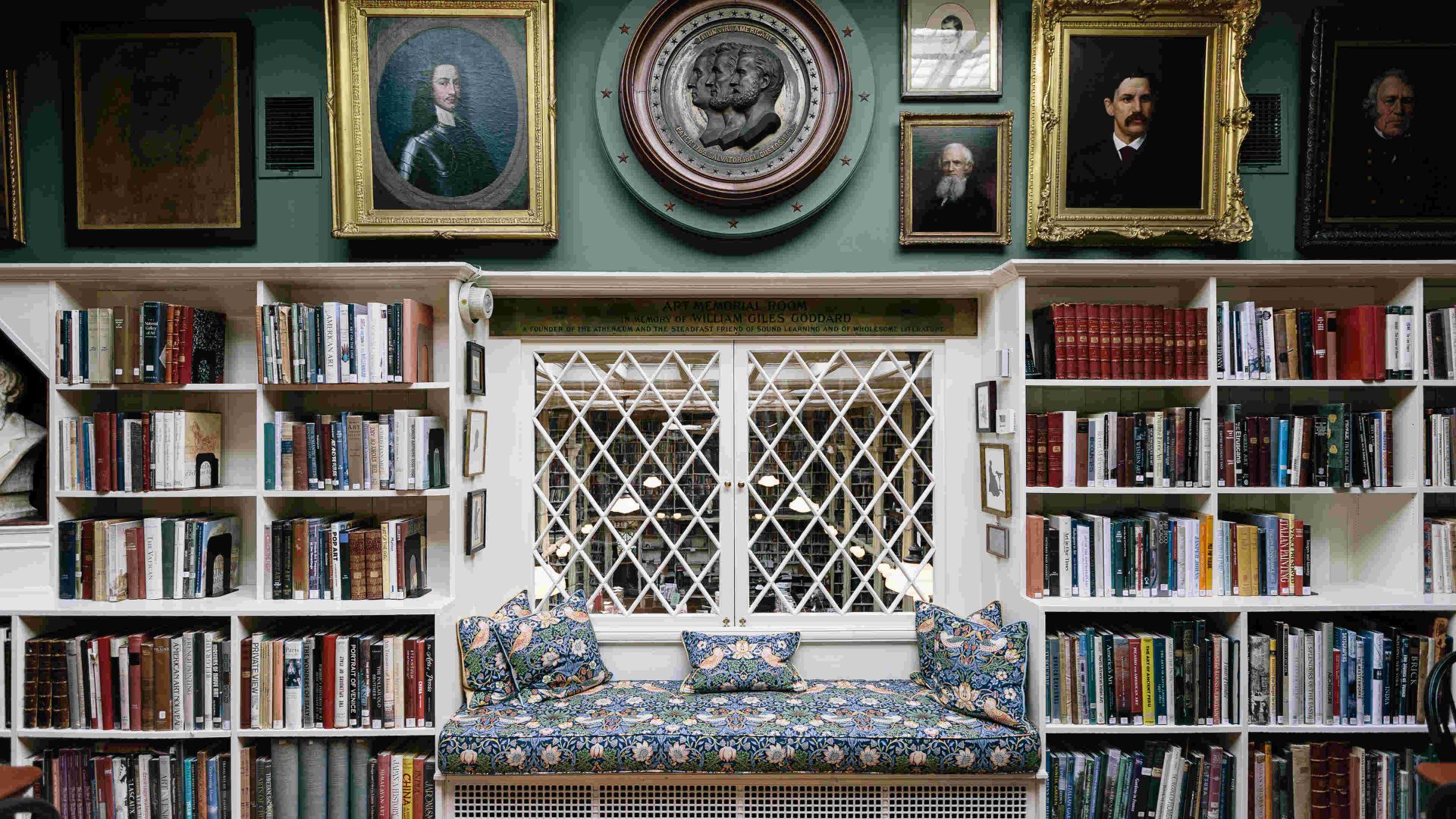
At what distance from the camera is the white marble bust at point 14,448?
3.01 m

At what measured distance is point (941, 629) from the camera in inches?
119

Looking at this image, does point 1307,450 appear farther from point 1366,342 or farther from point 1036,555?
point 1036,555

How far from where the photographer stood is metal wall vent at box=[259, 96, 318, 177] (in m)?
3.22

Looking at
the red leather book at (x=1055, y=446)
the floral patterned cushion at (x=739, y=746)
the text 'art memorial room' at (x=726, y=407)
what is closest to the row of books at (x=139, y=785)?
the text 'art memorial room' at (x=726, y=407)

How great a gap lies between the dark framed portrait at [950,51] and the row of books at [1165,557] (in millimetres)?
1862

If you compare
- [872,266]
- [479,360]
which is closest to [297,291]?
[479,360]

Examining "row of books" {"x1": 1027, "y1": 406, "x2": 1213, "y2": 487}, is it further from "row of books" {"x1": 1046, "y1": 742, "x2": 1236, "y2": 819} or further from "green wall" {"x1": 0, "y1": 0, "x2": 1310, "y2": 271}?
"row of books" {"x1": 1046, "y1": 742, "x2": 1236, "y2": 819}

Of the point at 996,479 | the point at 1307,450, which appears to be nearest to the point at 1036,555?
the point at 996,479

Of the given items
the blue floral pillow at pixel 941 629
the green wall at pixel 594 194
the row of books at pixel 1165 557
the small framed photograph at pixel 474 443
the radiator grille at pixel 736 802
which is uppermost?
the green wall at pixel 594 194

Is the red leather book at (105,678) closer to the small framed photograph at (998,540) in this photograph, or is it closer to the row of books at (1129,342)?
the small framed photograph at (998,540)

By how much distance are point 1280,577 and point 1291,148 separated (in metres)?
1.87

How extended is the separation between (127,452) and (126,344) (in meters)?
0.42

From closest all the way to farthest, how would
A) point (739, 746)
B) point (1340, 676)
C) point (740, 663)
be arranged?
point (739, 746)
point (1340, 676)
point (740, 663)

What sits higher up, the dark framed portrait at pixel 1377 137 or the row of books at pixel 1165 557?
the dark framed portrait at pixel 1377 137
